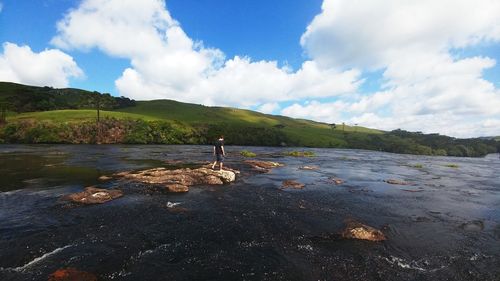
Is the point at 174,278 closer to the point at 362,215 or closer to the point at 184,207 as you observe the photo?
the point at 184,207

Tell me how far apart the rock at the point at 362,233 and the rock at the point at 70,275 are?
42.2ft

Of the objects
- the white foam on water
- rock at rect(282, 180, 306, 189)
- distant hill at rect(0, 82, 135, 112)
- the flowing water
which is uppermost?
distant hill at rect(0, 82, 135, 112)

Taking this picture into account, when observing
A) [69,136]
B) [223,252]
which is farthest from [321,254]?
[69,136]

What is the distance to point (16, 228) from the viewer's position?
55.1 ft

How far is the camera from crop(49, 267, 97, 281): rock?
11673 millimetres

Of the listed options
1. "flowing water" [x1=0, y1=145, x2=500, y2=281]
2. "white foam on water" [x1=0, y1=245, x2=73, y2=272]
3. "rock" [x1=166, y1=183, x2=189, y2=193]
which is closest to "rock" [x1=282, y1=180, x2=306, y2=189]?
"flowing water" [x1=0, y1=145, x2=500, y2=281]

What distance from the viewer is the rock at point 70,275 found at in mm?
11673

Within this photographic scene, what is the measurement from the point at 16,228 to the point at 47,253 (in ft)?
15.3

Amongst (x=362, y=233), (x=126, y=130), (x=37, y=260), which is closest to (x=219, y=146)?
(x=362, y=233)

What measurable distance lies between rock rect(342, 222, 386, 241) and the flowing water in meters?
0.66

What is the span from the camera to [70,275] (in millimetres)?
11883

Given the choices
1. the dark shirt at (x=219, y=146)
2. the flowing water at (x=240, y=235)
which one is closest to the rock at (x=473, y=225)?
the flowing water at (x=240, y=235)

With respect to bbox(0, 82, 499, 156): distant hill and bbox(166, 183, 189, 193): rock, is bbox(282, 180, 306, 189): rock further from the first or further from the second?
bbox(0, 82, 499, 156): distant hill

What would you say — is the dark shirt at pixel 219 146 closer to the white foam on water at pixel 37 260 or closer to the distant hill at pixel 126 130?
the white foam on water at pixel 37 260
